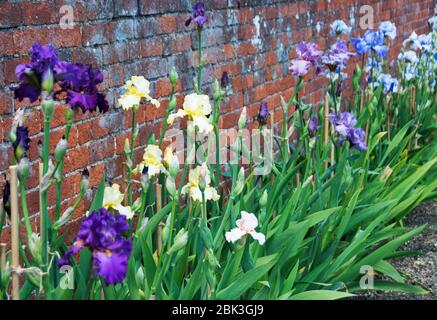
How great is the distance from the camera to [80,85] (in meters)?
2.04

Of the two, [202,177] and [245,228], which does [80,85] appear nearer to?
[202,177]

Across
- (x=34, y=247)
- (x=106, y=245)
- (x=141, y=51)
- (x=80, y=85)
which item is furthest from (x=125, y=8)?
(x=106, y=245)

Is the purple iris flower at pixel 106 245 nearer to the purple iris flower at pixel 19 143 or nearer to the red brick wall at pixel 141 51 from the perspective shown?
the purple iris flower at pixel 19 143

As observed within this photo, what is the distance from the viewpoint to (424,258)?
13.0 feet

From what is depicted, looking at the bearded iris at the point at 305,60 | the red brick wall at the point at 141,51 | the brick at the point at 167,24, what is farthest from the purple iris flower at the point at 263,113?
the brick at the point at 167,24

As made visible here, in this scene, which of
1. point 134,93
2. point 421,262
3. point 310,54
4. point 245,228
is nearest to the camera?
point 245,228

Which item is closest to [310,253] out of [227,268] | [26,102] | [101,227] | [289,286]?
[289,286]

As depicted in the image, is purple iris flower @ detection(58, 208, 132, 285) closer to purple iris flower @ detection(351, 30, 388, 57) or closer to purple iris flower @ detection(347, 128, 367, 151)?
purple iris flower @ detection(347, 128, 367, 151)

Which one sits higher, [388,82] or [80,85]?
[80,85]

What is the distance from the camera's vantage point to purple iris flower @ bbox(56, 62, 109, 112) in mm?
1995

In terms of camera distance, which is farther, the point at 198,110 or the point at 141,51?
the point at 141,51

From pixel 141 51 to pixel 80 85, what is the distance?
142 centimetres

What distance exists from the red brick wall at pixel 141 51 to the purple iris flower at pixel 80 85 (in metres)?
0.65

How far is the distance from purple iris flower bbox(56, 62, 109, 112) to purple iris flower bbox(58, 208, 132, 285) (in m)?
0.36
